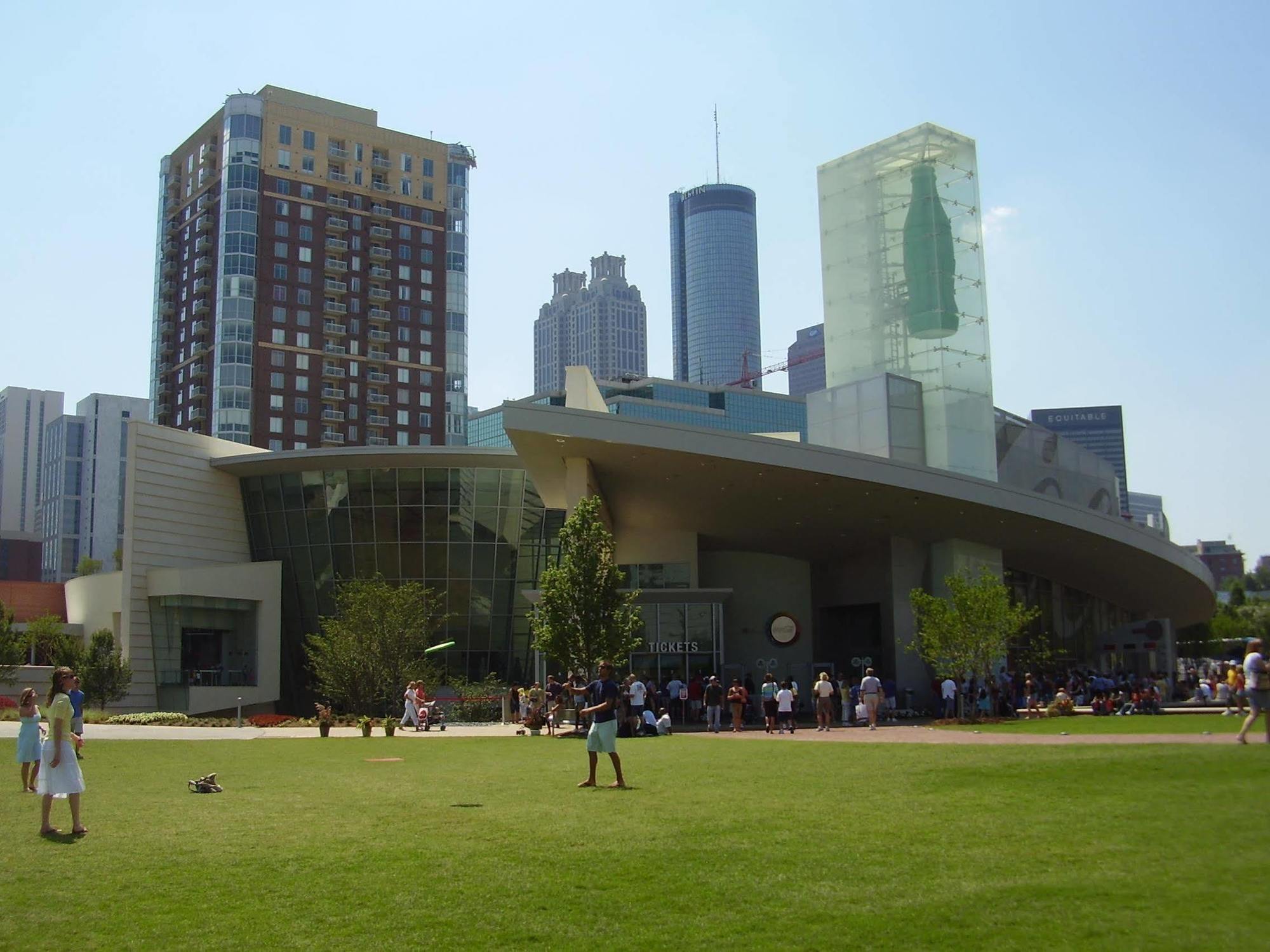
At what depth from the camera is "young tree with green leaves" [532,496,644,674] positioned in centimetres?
2889

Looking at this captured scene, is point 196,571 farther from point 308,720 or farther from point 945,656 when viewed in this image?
point 945,656

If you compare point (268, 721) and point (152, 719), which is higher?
point (152, 719)

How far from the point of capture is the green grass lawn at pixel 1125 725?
68.3ft

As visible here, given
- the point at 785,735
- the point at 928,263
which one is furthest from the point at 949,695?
the point at 928,263

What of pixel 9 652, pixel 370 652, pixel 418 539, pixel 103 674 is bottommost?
pixel 103 674

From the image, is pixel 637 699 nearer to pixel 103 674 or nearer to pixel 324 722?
pixel 324 722

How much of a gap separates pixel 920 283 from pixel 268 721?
35.0 meters

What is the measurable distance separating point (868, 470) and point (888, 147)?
27.3 meters

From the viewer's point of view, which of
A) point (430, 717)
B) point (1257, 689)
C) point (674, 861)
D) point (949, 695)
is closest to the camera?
point (674, 861)

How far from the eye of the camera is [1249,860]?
26.4ft

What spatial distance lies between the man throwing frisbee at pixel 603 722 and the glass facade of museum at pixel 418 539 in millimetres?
38153

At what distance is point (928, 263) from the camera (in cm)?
5488

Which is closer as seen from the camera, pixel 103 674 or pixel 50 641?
pixel 103 674

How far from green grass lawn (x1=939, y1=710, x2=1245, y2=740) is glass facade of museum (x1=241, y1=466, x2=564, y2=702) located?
27.2 metres
